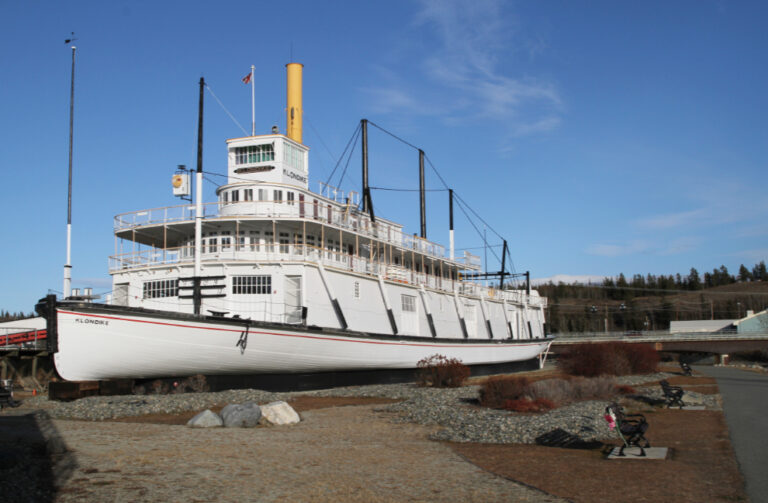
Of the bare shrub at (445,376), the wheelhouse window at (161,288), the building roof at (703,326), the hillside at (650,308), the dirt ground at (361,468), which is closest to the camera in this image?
the dirt ground at (361,468)

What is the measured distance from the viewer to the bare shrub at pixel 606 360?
95.5 feet

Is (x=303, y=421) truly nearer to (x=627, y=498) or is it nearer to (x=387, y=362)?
(x=627, y=498)

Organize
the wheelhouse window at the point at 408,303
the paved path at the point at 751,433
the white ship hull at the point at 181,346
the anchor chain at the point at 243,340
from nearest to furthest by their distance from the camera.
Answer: the paved path at the point at 751,433, the white ship hull at the point at 181,346, the anchor chain at the point at 243,340, the wheelhouse window at the point at 408,303

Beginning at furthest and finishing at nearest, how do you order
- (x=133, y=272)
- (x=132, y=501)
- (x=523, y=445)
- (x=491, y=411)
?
(x=133, y=272) → (x=491, y=411) → (x=523, y=445) → (x=132, y=501)

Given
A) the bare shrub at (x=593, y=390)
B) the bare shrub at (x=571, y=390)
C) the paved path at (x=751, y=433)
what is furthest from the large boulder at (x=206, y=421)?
the bare shrub at (x=593, y=390)

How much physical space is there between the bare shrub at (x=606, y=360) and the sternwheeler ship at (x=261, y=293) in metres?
5.41

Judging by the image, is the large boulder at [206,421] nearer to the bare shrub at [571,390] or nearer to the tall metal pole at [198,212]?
the tall metal pole at [198,212]

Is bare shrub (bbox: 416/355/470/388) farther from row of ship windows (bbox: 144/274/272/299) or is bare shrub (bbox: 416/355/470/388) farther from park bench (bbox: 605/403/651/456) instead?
park bench (bbox: 605/403/651/456)

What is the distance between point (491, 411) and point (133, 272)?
15.4 metres

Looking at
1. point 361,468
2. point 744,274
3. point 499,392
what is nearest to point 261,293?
point 499,392

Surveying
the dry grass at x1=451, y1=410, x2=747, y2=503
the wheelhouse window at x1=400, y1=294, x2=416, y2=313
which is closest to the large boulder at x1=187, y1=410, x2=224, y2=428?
the dry grass at x1=451, y1=410, x2=747, y2=503

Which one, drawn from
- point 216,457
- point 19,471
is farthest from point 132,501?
point 216,457

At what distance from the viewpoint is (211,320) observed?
19.4 meters

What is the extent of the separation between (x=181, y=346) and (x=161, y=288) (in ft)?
19.3
